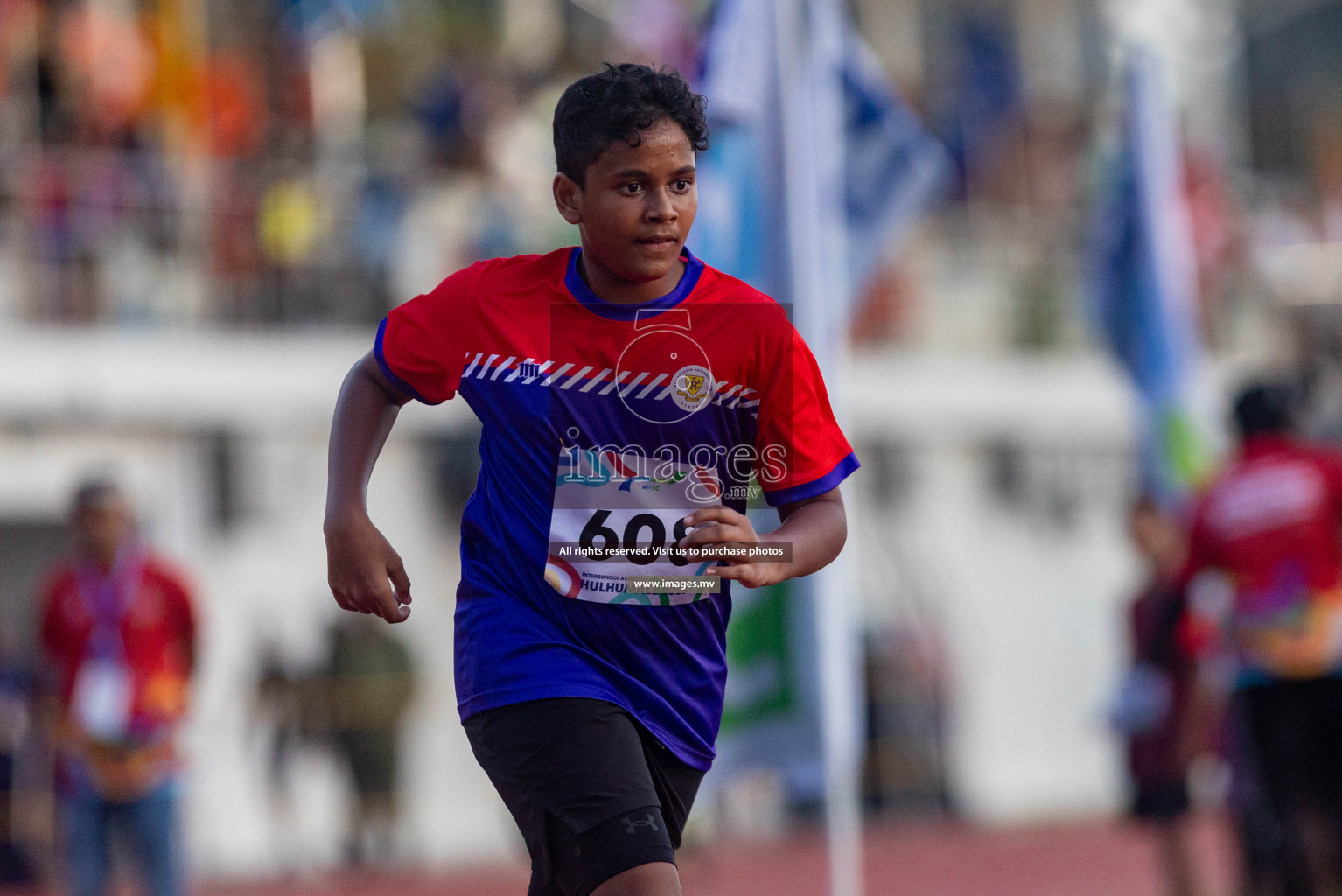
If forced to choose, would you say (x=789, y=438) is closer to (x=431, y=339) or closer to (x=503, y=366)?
(x=503, y=366)

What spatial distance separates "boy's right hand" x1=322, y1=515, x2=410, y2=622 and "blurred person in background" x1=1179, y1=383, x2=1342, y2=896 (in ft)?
18.6

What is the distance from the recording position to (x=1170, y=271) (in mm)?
12391

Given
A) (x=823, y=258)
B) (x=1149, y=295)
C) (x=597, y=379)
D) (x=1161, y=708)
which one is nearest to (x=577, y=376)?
(x=597, y=379)

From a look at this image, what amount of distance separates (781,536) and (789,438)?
0.24 metres

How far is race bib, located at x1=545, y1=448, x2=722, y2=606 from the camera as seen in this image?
149 inches

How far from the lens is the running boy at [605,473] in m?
3.82

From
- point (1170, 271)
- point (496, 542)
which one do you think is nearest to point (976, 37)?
point (1170, 271)

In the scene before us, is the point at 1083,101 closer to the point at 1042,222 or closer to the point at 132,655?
the point at 1042,222

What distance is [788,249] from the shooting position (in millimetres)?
8961

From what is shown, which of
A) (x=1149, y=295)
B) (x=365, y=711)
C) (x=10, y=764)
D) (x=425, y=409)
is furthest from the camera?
(x=425, y=409)

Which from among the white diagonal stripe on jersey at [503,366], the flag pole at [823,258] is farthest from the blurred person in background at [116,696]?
the white diagonal stripe on jersey at [503,366]

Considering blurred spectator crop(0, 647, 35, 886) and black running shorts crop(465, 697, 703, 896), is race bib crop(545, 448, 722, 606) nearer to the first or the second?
black running shorts crop(465, 697, 703, 896)

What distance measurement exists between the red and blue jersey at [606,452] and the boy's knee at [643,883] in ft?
0.99

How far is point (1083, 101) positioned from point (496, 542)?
2578 centimetres
